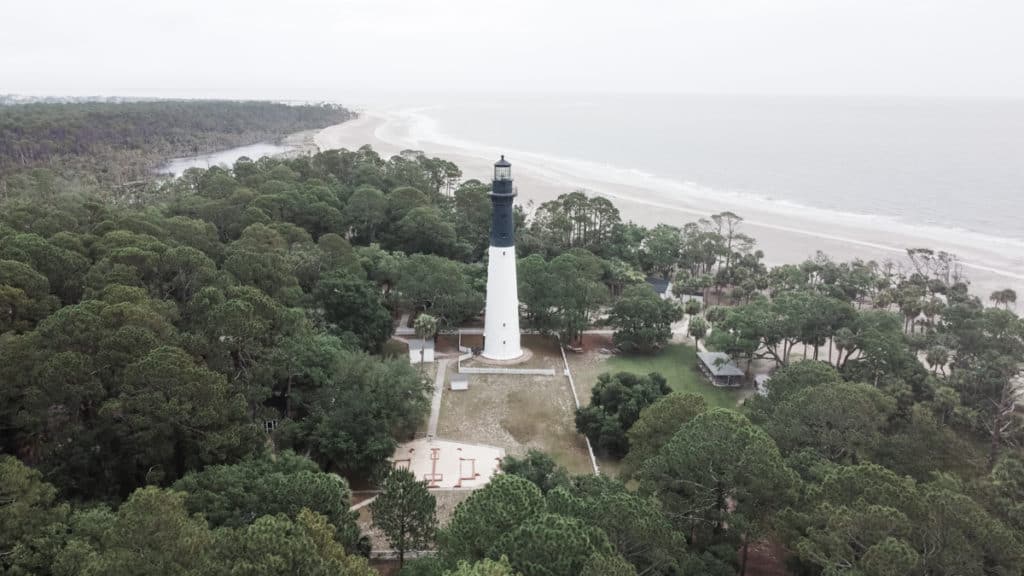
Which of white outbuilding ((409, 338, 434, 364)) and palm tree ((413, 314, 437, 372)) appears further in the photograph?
palm tree ((413, 314, 437, 372))

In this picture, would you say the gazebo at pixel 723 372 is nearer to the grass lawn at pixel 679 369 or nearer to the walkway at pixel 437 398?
the grass lawn at pixel 679 369

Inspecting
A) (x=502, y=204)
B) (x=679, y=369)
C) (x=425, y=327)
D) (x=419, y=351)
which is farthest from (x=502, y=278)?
(x=679, y=369)

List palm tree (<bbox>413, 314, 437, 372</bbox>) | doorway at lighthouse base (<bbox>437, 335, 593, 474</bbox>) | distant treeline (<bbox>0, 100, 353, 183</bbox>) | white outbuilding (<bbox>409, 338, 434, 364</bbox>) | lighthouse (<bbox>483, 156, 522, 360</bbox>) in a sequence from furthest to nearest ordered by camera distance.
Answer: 1. distant treeline (<bbox>0, 100, 353, 183</bbox>)
2. palm tree (<bbox>413, 314, 437, 372</bbox>)
3. white outbuilding (<bbox>409, 338, 434, 364</bbox>)
4. lighthouse (<bbox>483, 156, 522, 360</bbox>)
5. doorway at lighthouse base (<bbox>437, 335, 593, 474</bbox>)

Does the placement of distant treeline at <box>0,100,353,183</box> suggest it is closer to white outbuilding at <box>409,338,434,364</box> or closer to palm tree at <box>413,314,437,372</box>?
palm tree at <box>413,314,437,372</box>

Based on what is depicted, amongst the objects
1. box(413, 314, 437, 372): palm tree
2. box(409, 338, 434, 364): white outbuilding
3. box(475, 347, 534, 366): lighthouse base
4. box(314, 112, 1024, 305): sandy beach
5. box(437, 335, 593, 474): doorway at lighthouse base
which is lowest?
box(437, 335, 593, 474): doorway at lighthouse base

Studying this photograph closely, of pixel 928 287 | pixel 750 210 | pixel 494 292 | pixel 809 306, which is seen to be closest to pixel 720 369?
pixel 809 306

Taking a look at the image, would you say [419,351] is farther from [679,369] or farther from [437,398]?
Result: [679,369]

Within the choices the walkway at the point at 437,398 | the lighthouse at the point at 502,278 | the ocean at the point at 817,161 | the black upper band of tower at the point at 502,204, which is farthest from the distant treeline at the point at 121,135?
the black upper band of tower at the point at 502,204

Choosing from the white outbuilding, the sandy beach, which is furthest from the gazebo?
the sandy beach
